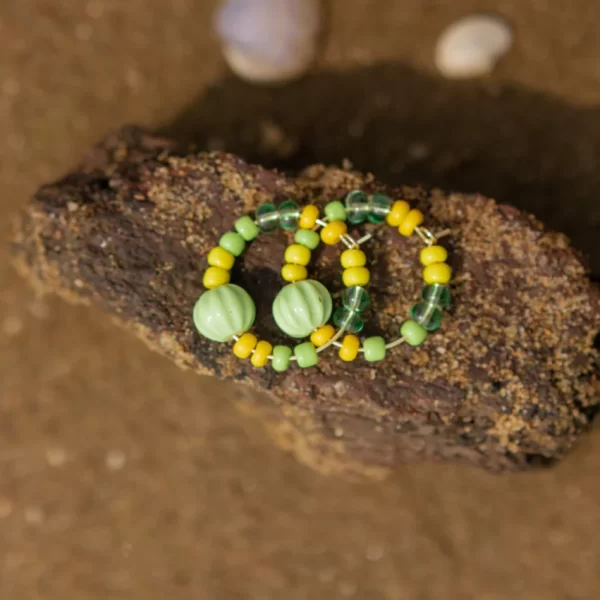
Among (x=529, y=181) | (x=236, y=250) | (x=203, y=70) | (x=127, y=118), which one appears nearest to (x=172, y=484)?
(x=236, y=250)

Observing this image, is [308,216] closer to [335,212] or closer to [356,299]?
[335,212]

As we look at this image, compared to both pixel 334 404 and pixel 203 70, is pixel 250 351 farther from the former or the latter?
pixel 203 70

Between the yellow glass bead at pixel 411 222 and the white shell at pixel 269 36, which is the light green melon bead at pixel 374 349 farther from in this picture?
the white shell at pixel 269 36

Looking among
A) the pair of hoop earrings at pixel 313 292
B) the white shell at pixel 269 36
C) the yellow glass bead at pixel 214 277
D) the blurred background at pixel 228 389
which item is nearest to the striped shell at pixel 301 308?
the pair of hoop earrings at pixel 313 292

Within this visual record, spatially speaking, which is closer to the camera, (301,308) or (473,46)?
(301,308)

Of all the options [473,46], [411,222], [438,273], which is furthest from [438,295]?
[473,46]

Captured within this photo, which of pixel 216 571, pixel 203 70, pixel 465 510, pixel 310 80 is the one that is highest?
pixel 310 80
